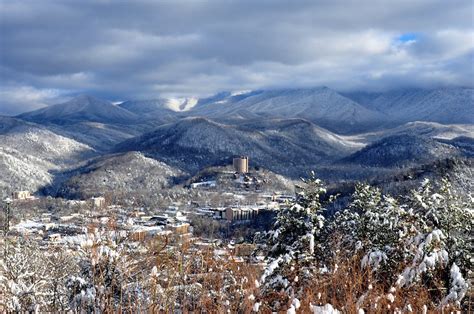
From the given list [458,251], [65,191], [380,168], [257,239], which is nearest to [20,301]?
[257,239]

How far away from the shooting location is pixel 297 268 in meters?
11.3

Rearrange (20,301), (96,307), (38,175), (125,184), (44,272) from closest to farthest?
(96,307) < (20,301) < (44,272) < (125,184) < (38,175)

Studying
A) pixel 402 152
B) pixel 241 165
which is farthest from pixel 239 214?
pixel 402 152

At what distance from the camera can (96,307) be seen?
22.9 feet

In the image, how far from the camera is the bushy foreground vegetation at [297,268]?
23.1ft

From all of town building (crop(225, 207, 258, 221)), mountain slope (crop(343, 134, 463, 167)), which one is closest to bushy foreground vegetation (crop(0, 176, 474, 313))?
town building (crop(225, 207, 258, 221))

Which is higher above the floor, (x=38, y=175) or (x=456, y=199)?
(x=456, y=199)

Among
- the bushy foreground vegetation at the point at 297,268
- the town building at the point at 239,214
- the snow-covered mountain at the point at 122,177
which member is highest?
the bushy foreground vegetation at the point at 297,268

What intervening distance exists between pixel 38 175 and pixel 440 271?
15703cm

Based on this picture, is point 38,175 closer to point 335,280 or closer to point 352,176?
point 352,176

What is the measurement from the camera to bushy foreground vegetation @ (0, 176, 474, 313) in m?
7.05

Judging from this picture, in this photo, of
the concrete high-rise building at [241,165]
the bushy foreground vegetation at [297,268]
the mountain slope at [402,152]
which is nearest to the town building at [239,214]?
the concrete high-rise building at [241,165]

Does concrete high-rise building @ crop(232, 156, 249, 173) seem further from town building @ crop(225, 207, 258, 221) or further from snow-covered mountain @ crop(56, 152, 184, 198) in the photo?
town building @ crop(225, 207, 258, 221)

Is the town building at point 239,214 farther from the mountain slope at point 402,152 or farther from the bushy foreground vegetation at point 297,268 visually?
the mountain slope at point 402,152
